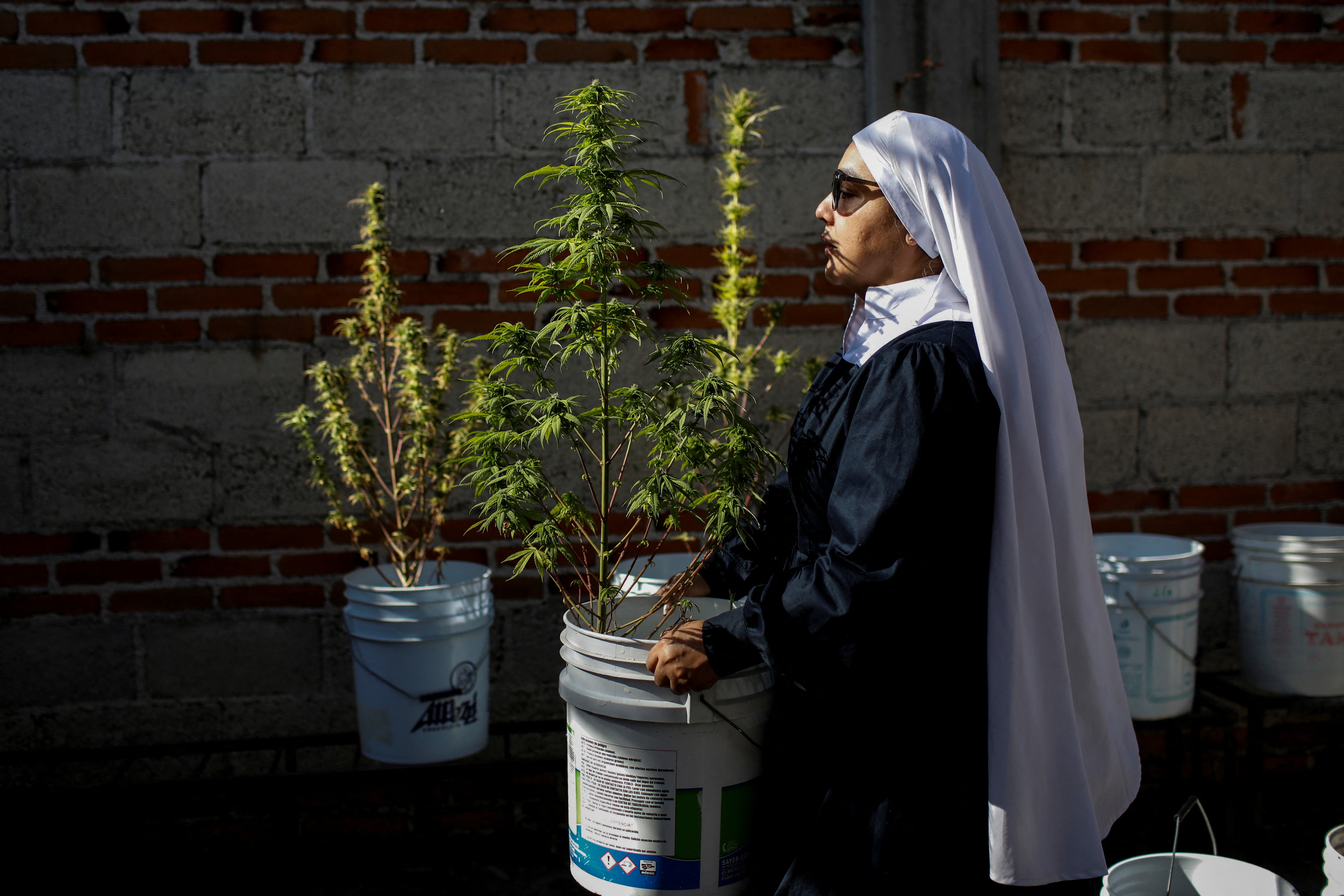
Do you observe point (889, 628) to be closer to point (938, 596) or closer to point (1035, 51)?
point (938, 596)

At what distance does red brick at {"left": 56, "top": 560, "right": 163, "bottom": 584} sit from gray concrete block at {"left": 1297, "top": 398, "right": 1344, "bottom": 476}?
3.77 metres

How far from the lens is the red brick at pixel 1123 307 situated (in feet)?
10.4

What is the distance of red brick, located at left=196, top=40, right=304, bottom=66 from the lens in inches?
112

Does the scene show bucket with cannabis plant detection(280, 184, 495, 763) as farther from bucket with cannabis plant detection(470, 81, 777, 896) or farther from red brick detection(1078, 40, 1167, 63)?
red brick detection(1078, 40, 1167, 63)

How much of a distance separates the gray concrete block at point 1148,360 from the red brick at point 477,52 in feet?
6.60

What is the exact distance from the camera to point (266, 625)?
2.96m

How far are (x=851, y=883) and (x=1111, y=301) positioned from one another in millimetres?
2285

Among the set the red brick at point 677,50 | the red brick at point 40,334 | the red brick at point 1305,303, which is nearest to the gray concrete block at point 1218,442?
the red brick at point 1305,303

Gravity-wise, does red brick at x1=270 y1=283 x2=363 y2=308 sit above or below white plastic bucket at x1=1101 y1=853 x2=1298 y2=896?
above

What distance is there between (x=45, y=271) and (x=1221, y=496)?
3822mm

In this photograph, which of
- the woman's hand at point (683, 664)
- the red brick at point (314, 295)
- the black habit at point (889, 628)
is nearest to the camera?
the black habit at point (889, 628)

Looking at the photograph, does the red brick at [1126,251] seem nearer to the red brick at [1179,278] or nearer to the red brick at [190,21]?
the red brick at [1179,278]

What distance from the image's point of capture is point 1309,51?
125 inches

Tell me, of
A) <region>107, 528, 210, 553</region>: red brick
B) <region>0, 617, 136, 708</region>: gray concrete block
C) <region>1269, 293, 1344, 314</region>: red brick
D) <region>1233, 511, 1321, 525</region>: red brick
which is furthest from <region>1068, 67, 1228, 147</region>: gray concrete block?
<region>0, 617, 136, 708</region>: gray concrete block
